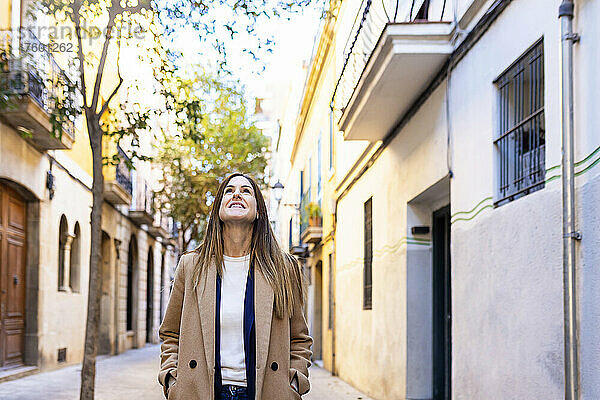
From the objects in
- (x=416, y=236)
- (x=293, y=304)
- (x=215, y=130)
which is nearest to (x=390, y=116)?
(x=416, y=236)

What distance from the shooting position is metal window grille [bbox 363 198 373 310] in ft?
44.7

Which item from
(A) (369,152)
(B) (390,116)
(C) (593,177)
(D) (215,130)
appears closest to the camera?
(C) (593,177)

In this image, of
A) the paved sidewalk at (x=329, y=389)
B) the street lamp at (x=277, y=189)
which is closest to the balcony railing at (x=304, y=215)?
the street lamp at (x=277, y=189)

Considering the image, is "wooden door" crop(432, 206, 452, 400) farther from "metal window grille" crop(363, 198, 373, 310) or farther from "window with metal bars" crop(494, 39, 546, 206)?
"window with metal bars" crop(494, 39, 546, 206)

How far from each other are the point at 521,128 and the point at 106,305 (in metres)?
18.8

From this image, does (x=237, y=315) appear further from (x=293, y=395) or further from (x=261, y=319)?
(x=293, y=395)

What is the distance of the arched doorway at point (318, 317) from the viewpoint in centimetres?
2234

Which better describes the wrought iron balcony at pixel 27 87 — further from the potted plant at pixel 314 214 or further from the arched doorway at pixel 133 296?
the arched doorway at pixel 133 296

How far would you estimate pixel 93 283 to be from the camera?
894 centimetres

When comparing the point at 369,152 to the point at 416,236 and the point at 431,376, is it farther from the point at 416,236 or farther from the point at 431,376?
the point at 431,376

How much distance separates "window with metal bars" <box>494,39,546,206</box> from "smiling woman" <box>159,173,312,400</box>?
2.59 metres

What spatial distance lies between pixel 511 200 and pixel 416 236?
3.99m

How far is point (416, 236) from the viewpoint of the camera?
10523 mm

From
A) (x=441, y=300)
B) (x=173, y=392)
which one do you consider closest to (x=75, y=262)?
(x=441, y=300)
